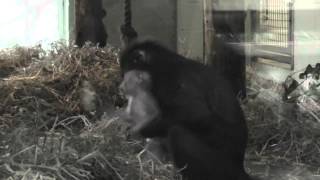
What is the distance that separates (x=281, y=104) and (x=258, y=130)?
0.83 ft

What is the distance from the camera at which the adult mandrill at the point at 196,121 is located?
2580 mm

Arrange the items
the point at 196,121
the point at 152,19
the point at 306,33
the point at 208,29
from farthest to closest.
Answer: the point at 306,33
the point at 208,29
the point at 152,19
the point at 196,121

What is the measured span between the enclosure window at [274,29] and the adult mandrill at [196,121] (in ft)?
1.22

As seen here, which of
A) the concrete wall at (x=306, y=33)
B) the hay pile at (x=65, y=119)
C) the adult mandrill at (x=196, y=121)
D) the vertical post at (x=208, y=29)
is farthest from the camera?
the concrete wall at (x=306, y=33)

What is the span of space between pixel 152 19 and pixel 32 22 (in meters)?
0.63

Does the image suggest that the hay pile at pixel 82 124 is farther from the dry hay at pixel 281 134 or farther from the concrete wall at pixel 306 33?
the concrete wall at pixel 306 33

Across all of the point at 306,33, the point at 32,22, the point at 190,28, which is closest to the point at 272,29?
the point at 306,33

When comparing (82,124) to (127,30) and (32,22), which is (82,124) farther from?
(32,22)

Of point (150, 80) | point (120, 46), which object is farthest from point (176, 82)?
point (120, 46)

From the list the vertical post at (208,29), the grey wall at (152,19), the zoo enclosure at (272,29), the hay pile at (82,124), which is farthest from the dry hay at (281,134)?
the grey wall at (152,19)

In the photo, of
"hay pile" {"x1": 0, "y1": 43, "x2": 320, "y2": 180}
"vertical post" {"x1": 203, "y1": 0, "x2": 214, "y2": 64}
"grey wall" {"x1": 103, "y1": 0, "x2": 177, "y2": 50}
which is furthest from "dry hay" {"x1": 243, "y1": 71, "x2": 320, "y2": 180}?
"grey wall" {"x1": 103, "y1": 0, "x2": 177, "y2": 50}

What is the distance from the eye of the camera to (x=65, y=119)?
111 inches

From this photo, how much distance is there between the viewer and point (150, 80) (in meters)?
2.65

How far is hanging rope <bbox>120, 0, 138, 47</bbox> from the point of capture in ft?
8.96
